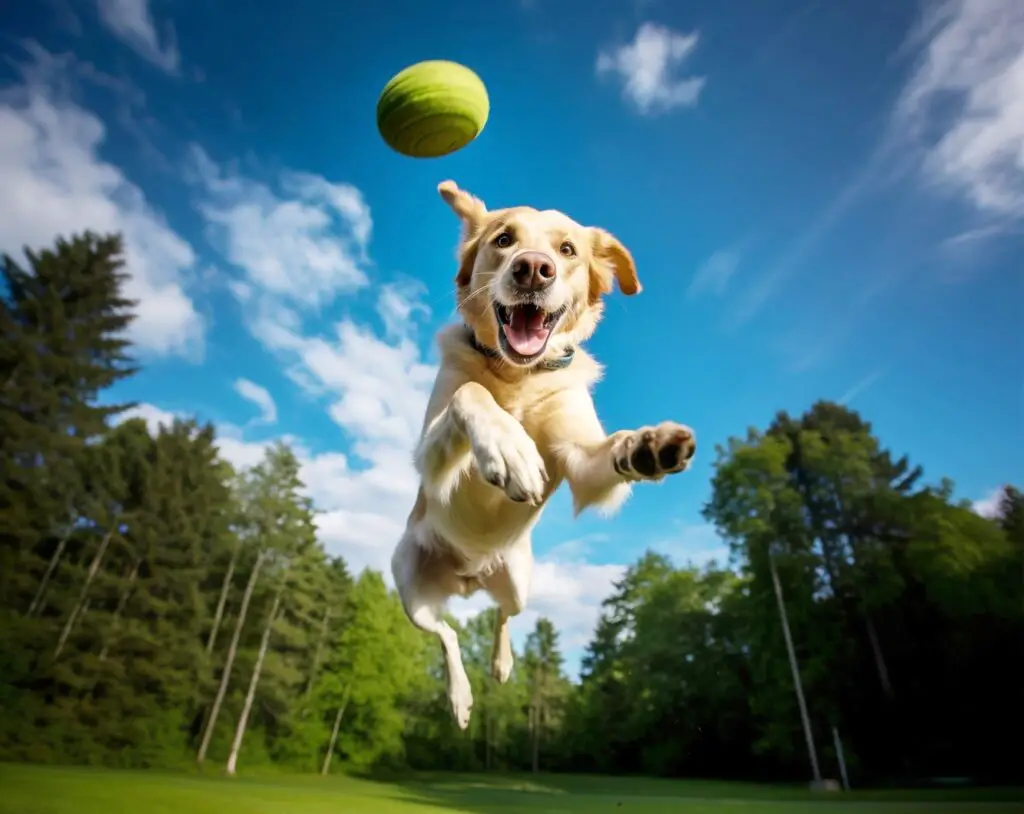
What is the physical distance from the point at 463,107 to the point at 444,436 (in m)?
1.98

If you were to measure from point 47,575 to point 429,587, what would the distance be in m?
25.2

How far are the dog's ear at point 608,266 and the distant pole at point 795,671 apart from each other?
77.0 feet

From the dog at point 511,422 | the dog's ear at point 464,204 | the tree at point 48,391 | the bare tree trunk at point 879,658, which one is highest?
the tree at point 48,391

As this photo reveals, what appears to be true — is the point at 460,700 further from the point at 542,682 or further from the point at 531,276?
the point at 542,682

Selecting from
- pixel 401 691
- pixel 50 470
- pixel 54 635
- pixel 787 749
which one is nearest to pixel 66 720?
pixel 54 635

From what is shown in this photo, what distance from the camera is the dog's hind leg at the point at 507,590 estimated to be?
430 cm

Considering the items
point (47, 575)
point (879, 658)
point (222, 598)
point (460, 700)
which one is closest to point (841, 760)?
point (879, 658)

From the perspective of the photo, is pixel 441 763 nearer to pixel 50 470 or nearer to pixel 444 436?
pixel 50 470

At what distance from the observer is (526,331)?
307 centimetres

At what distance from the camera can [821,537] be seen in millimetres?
26406

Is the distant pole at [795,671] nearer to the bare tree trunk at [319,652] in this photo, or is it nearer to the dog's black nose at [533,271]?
the bare tree trunk at [319,652]

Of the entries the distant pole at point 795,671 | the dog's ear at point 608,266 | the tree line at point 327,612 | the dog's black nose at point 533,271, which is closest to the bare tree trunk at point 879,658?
the tree line at point 327,612

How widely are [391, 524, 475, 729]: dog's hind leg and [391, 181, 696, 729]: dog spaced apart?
0.03ft

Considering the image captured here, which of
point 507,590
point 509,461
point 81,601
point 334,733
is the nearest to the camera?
point 509,461
